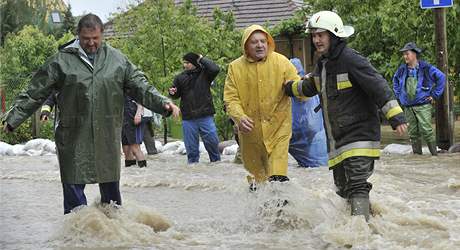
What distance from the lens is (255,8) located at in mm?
31188

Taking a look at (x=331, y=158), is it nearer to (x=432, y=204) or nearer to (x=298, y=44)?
(x=432, y=204)

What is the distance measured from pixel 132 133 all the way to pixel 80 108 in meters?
6.28

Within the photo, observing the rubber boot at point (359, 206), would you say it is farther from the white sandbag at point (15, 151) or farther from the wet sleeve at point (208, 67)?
the white sandbag at point (15, 151)

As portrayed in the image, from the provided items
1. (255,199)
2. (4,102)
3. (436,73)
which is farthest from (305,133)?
(4,102)

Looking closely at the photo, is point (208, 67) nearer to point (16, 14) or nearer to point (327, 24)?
point (327, 24)

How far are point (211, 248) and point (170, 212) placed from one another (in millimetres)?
2154

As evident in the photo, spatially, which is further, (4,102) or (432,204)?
(4,102)

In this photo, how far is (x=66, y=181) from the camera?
666 centimetres

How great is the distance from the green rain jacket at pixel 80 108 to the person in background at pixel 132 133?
19.5ft

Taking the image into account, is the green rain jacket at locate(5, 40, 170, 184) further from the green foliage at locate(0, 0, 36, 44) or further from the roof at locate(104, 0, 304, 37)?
the roof at locate(104, 0, 304, 37)

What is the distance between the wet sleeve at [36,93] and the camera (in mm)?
6570

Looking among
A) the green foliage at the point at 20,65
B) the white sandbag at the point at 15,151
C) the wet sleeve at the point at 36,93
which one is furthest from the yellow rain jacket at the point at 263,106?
the green foliage at the point at 20,65

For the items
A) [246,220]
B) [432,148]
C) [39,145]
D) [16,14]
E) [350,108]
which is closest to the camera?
[350,108]

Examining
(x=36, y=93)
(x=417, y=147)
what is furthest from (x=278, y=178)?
(x=417, y=147)
